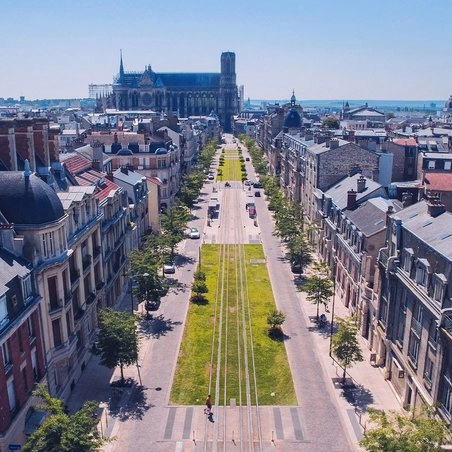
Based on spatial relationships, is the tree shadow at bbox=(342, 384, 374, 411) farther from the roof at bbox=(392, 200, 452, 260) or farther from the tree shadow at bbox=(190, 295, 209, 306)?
the tree shadow at bbox=(190, 295, 209, 306)

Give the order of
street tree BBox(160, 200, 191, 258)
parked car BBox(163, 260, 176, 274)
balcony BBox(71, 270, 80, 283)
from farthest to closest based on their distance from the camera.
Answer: street tree BBox(160, 200, 191, 258) < parked car BBox(163, 260, 176, 274) < balcony BBox(71, 270, 80, 283)

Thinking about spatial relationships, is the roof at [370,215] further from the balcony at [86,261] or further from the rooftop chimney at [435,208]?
the balcony at [86,261]

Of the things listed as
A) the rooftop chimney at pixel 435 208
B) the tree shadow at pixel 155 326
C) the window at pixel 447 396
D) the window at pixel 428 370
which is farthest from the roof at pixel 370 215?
the tree shadow at pixel 155 326

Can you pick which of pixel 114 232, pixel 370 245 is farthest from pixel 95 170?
pixel 370 245

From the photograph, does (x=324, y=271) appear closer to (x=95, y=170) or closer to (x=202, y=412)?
(x=202, y=412)

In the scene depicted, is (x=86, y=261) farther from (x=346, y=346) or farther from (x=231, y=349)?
(x=346, y=346)

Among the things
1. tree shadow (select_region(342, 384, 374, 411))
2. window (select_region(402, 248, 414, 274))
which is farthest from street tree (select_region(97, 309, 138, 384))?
window (select_region(402, 248, 414, 274))

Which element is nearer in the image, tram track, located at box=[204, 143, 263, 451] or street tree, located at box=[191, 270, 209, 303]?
tram track, located at box=[204, 143, 263, 451]

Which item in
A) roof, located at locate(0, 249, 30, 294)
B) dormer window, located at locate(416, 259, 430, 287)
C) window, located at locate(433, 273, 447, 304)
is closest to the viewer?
roof, located at locate(0, 249, 30, 294)

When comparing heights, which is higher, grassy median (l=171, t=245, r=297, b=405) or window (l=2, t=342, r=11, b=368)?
window (l=2, t=342, r=11, b=368)
